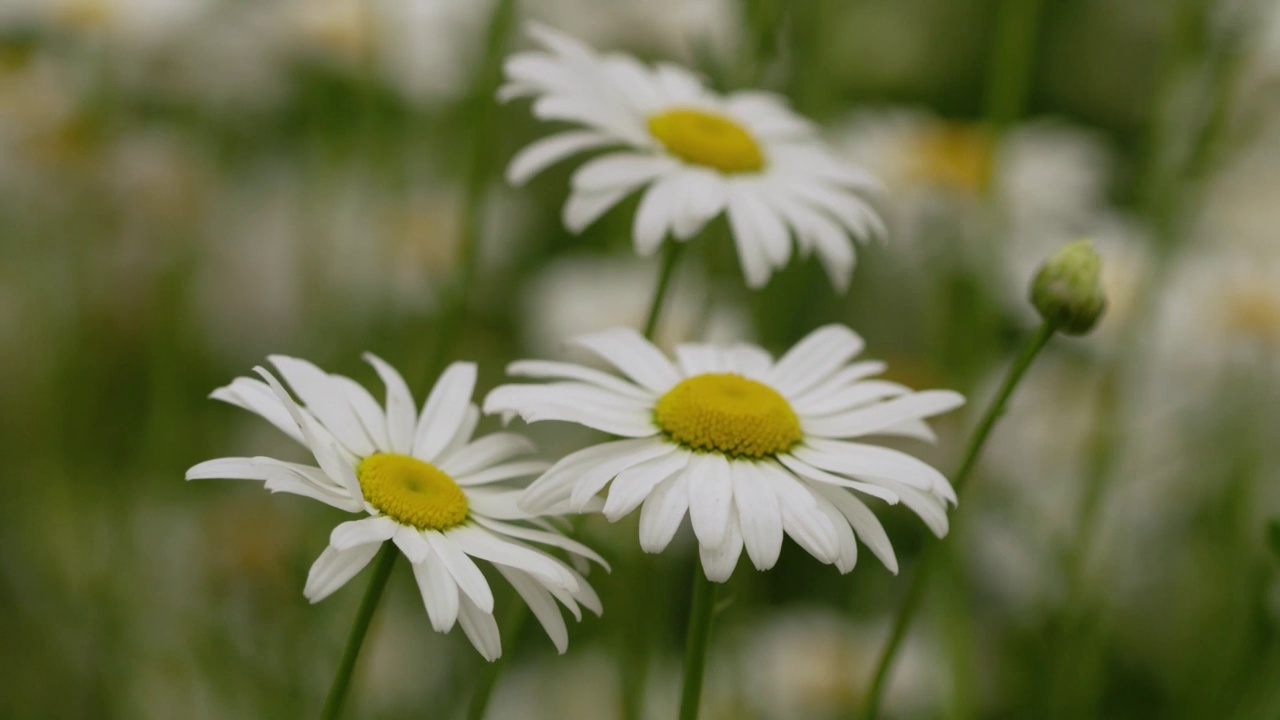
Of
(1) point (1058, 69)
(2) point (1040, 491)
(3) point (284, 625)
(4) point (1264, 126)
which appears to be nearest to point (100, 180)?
(3) point (284, 625)

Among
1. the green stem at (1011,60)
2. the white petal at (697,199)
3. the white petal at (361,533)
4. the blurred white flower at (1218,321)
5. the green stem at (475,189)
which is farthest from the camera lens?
the blurred white flower at (1218,321)

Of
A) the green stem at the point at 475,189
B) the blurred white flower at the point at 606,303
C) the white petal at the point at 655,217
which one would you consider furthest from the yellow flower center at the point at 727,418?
the blurred white flower at the point at 606,303

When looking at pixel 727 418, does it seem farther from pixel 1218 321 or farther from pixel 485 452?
pixel 1218 321

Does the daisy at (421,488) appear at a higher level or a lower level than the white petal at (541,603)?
higher

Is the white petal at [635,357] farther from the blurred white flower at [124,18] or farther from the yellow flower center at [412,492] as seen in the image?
the blurred white flower at [124,18]

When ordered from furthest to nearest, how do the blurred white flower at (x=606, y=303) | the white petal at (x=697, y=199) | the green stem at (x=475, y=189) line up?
the blurred white flower at (x=606, y=303) → the green stem at (x=475, y=189) → the white petal at (x=697, y=199)

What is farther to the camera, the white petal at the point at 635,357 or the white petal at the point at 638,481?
the white petal at the point at 635,357

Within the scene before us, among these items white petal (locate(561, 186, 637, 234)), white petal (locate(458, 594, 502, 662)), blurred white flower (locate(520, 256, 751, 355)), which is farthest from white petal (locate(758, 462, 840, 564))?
blurred white flower (locate(520, 256, 751, 355))

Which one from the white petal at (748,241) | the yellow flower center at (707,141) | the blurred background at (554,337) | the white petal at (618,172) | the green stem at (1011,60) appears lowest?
the blurred background at (554,337)
